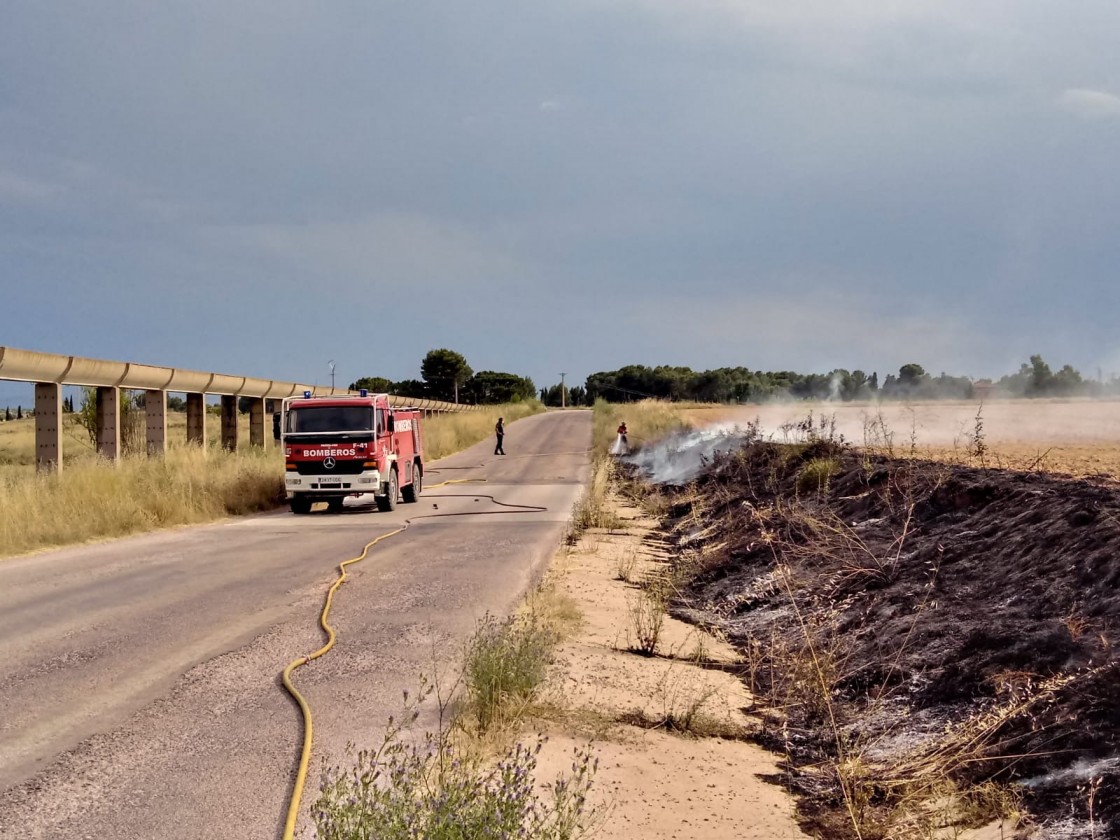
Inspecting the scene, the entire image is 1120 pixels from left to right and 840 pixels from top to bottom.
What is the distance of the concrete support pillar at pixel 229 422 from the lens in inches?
1232

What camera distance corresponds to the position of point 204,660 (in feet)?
26.0

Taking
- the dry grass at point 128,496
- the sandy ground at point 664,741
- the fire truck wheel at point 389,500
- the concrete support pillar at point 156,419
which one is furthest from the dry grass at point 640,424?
the sandy ground at point 664,741

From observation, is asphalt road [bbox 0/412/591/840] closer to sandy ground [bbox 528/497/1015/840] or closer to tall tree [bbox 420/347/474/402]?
sandy ground [bbox 528/497/1015/840]

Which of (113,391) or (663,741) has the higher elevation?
(113,391)

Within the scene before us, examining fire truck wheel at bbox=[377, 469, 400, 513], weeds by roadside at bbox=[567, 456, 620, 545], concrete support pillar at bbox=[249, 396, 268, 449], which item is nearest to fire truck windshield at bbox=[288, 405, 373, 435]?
fire truck wheel at bbox=[377, 469, 400, 513]

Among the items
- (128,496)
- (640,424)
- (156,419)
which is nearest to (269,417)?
(156,419)

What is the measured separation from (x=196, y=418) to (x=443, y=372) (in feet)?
306

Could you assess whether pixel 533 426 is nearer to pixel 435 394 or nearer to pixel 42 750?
pixel 435 394

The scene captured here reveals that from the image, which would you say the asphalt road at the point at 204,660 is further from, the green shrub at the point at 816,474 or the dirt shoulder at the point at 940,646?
the green shrub at the point at 816,474

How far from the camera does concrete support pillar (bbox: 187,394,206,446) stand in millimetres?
28297

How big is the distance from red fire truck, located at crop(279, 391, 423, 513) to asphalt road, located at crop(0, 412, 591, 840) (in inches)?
159

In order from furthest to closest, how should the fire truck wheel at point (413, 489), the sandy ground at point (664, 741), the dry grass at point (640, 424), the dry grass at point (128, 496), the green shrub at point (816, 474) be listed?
the dry grass at point (640, 424) → the fire truck wheel at point (413, 489) → the dry grass at point (128, 496) → the green shrub at point (816, 474) → the sandy ground at point (664, 741)

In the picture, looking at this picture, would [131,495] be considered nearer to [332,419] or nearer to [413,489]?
[332,419]

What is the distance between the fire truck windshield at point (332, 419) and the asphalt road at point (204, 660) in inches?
182
